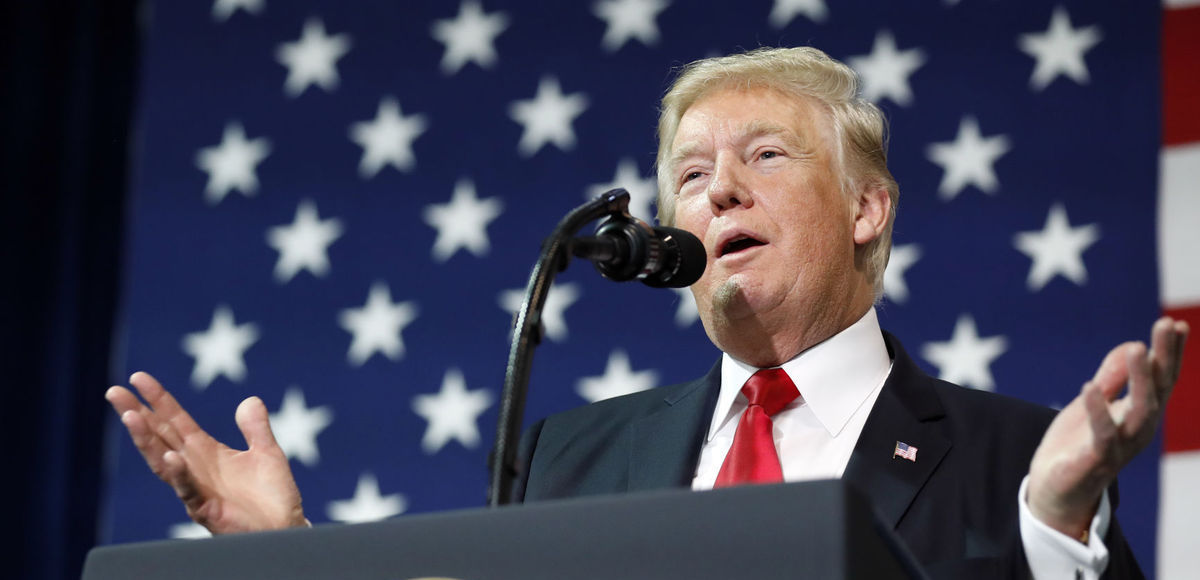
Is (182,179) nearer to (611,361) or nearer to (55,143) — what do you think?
(55,143)

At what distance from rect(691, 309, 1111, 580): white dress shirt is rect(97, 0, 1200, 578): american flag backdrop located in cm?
83

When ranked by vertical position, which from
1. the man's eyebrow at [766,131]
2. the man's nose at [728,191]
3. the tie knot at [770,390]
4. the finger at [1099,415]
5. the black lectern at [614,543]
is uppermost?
the man's eyebrow at [766,131]

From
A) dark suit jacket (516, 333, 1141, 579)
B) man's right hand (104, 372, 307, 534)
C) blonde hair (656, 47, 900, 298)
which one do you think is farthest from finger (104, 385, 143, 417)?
blonde hair (656, 47, 900, 298)

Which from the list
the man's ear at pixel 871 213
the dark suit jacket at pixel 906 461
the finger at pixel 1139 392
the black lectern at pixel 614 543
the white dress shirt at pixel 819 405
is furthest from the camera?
the man's ear at pixel 871 213

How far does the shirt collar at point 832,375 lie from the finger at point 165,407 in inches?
30.6

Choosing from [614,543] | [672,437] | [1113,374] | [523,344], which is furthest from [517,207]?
[614,543]

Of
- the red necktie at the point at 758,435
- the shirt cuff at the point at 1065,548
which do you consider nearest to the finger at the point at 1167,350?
the shirt cuff at the point at 1065,548

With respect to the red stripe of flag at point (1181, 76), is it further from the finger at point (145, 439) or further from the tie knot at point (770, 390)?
the finger at point (145, 439)

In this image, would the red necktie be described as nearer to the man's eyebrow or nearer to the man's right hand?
the man's eyebrow

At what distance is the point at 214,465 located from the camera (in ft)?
5.23

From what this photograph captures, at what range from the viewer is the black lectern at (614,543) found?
0.86 meters

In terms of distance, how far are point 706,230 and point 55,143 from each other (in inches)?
89.6

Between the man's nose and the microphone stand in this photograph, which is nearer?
the microphone stand

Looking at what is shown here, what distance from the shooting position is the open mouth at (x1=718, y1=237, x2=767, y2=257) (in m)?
2.09
